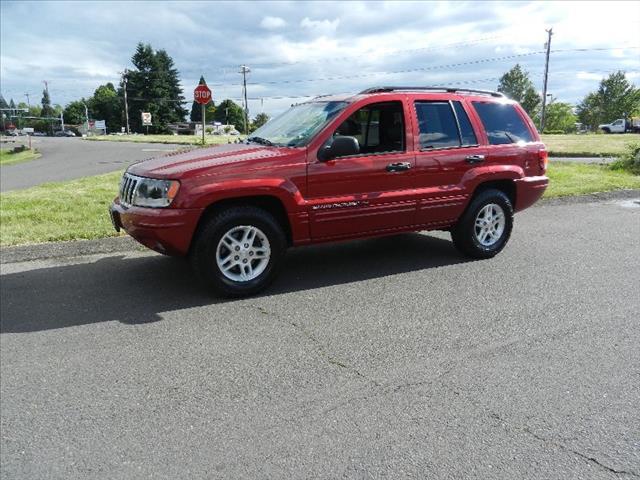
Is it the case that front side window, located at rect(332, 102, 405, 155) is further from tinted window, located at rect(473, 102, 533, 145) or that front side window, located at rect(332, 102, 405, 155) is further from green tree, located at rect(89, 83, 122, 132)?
green tree, located at rect(89, 83, 122, 132)

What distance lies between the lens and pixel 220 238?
4.73 metres

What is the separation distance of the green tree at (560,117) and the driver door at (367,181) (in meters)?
106

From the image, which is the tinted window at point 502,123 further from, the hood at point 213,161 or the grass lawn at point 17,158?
the grass lawn at point 17,158

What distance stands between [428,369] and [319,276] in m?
2.25

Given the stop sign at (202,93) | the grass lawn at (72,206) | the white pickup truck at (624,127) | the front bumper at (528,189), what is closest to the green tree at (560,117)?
the white pickup truck at (624,127)

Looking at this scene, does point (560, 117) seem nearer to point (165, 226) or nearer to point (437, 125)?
point (437, 125)

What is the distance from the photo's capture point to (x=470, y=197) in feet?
19.7

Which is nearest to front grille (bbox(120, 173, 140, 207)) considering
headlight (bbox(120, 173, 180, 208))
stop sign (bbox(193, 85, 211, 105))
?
headlight (bbox(120, 173, 180, 208))

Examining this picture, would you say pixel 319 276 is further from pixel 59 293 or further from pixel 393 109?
pixel 59 293

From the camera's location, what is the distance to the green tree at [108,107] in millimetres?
117181

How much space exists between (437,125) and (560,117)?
11151 cm

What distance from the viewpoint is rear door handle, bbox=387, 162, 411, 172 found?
5.38 m

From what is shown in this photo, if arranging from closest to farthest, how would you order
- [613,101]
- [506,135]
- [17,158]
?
[506,135] → [17,158] → [613,101]

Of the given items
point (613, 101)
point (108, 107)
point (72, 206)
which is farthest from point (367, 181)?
point (108, 107)
